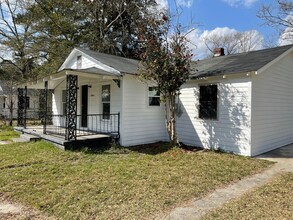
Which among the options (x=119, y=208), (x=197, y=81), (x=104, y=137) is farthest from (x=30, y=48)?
(x=119, y=208)

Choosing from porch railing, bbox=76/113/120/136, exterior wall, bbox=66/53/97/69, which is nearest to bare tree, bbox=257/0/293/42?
exterior wall, bbox=66/53/97/69

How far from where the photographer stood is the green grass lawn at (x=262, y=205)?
3723 millimetres

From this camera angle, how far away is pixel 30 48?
19625 mm

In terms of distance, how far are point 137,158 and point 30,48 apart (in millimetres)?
16624

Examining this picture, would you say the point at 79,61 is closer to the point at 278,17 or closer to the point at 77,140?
the point at 77,140

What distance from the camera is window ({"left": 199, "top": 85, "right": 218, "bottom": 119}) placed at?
8.83 meters

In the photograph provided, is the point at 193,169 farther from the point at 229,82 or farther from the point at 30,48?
the point at 30,48

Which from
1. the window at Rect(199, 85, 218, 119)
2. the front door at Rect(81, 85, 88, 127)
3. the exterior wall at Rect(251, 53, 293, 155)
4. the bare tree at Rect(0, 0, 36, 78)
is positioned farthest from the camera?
the bare tree at Rect(0, 0, 36, 78)

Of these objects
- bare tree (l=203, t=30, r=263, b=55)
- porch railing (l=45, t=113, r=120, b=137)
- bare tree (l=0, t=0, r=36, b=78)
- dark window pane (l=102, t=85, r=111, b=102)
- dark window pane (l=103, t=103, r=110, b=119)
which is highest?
bare tree (l=203, t=30, r=263, b=55)

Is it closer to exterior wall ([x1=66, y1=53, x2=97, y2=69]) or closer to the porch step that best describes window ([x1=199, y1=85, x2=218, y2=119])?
exterior wall ([x1=66, y1=53, x2=97, y2=69])

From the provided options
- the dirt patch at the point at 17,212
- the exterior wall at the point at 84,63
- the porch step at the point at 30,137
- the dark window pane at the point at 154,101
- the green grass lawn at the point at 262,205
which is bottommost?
the dirt patch at the point at 17,212

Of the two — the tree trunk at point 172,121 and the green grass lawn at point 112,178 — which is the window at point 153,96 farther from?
the green grass lawn at point 112,178

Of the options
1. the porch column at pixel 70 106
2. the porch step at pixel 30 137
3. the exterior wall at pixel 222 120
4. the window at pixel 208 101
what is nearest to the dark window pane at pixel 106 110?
the porch column at pixel 70 106

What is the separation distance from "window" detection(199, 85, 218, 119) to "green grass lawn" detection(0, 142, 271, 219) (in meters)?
1.46
